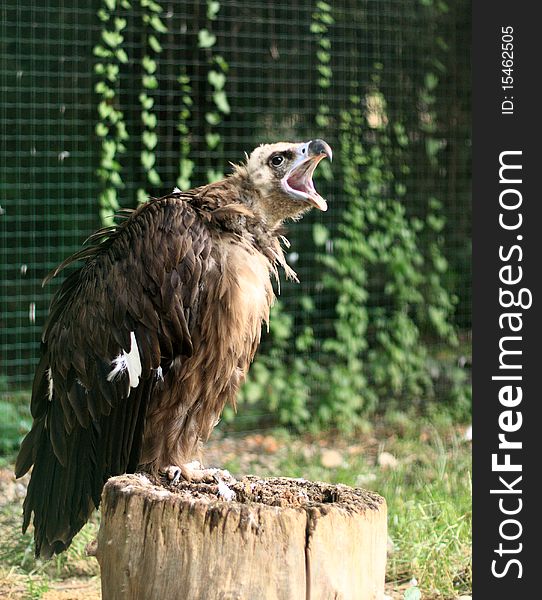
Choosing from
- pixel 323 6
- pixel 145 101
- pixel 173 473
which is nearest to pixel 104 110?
pixel 145 101

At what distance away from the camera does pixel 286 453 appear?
675 cm

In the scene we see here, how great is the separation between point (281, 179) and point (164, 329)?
2.24 ft

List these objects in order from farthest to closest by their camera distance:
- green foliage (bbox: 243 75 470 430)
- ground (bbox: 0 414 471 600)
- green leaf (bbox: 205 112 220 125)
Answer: green foliage (bbox: 243 75 470 430), green leaf (bbox: 205 112 220 125), ground (bbox: 0 414 471 600)

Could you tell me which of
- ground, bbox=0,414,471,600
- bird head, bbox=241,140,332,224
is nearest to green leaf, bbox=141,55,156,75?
ground, bbox=0,414,471,600

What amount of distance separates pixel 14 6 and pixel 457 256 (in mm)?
3708

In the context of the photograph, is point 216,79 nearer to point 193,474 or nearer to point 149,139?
point 149,139

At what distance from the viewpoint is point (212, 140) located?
680 centimetres

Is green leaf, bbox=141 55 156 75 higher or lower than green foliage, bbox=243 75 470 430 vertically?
higher

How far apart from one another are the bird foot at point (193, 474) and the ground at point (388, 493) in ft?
3.49

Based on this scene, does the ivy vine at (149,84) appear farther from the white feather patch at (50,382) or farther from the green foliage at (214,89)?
the white feather patch at (50,382)

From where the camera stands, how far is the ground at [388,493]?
461cm

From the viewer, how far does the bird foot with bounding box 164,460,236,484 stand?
3524mm

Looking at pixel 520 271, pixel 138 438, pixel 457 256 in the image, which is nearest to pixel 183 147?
pixel 457 256

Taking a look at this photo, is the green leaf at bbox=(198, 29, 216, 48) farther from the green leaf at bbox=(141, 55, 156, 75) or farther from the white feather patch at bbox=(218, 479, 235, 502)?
the white feather patch at bbox=(218, 479, 235, 502)
